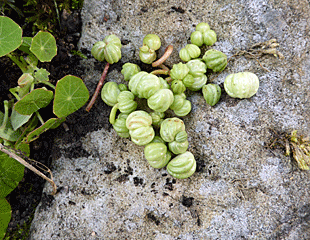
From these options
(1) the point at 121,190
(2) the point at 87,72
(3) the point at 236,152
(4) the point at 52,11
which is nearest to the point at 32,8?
(4) the point at 52,11

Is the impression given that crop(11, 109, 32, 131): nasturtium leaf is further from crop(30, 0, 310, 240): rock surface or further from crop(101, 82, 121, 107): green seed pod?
crop(101, 82, 121, 107): green seed pod

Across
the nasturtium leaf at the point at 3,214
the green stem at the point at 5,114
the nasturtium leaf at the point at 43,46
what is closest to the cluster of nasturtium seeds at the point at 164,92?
the nasturtium leaf at the point at 43,46

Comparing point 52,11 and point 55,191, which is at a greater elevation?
point 52,11

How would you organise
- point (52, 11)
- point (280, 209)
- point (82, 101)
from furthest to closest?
point (52, 11)
point (82, 101)
point (280, 209)

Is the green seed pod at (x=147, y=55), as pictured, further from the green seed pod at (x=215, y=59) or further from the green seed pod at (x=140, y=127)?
the green seed pod at (x=140, y=127)

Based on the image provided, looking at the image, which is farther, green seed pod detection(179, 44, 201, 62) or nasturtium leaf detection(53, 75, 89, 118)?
green seed pod detection(179, 44, 201, 62)

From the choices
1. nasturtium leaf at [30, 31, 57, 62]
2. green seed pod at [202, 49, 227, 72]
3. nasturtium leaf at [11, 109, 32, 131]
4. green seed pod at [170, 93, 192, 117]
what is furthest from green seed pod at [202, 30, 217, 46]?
nasturtium leaf at [11, 109, 32, 131]

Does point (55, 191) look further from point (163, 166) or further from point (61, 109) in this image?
point (163, 166)
